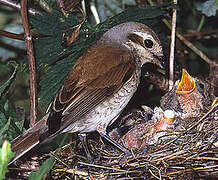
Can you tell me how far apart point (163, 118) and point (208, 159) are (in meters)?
0.50

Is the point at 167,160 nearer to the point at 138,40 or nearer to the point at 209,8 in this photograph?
the point at 138,40

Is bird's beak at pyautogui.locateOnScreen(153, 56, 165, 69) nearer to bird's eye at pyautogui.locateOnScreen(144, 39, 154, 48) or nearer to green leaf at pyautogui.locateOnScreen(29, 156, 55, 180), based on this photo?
bird's eye at pyautogui.locateOnScreen(144, 39, 154, 48)

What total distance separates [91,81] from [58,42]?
0.41 m

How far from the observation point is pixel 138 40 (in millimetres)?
2971

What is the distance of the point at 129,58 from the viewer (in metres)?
2.88

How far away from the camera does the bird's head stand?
288cm

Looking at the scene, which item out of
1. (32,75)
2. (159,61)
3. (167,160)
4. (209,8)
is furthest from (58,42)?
(209,8)

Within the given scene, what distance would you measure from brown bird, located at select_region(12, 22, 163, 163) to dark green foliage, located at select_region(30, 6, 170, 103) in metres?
0.09

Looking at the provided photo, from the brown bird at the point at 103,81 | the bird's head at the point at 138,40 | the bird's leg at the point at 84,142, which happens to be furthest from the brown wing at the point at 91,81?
the bird's leg at the point at 84,142

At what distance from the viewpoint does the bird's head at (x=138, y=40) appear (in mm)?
2885

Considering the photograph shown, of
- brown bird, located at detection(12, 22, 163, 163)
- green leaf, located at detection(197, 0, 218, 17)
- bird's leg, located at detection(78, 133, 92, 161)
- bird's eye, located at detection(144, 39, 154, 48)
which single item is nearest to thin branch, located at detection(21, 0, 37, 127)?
brown bird, located at detection(12, 22, 163, 163)

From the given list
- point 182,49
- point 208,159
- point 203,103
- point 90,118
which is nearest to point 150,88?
point 182,49

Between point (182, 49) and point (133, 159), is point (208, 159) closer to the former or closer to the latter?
point (133, 159)

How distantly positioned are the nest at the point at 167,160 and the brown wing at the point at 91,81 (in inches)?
13.6
